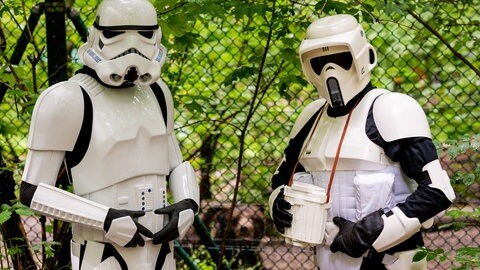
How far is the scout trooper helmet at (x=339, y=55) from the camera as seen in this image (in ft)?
12.8

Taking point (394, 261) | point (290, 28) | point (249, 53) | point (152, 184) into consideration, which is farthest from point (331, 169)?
point (249, 53)

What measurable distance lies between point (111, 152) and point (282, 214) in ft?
2.46

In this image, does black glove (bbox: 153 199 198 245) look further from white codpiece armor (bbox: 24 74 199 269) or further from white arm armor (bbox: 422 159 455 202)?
white arm armor (bbox: 422 159 455 202)

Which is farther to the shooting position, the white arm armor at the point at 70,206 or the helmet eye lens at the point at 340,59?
the helmet eye lens at the point at 340,59

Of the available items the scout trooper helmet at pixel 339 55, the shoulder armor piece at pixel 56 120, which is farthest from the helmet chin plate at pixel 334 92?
→ the shoulder armor piece at pixel 56 120

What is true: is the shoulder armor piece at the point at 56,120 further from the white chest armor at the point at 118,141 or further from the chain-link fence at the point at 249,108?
the chain-link fence at the point at 249,108

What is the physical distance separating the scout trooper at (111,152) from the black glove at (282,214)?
36 centimetres

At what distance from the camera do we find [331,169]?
13.0 ft

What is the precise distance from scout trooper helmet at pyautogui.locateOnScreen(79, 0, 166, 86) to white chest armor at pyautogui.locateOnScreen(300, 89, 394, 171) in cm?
74

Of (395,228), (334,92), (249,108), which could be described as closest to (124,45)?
(334,92)

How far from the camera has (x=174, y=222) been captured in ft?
12.6

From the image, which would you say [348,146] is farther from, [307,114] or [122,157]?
[122,157]

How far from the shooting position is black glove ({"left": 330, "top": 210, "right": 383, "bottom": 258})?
3812 mm

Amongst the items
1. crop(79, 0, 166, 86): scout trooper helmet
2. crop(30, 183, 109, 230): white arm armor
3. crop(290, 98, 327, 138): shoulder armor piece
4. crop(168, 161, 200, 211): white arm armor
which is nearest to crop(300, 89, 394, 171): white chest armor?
crop(290, 98, 327, 138): shoulder armor piece
